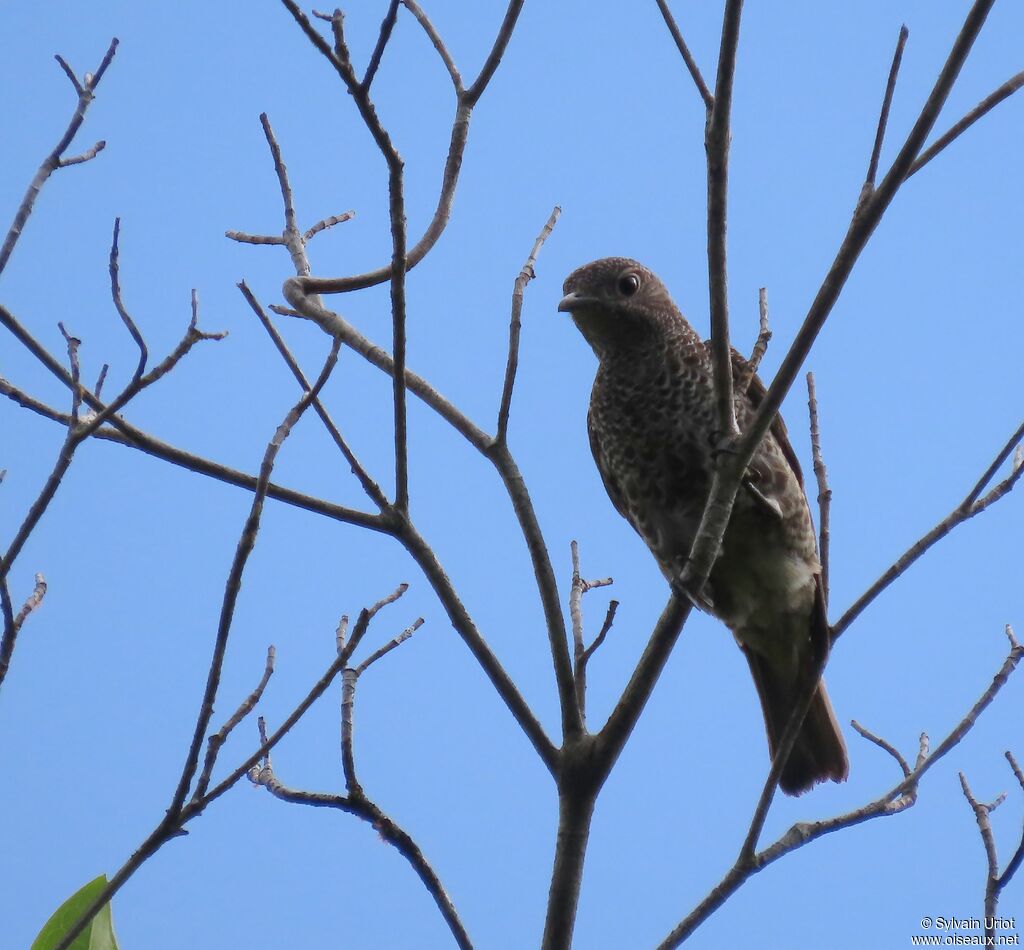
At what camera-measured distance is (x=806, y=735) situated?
5.28 m

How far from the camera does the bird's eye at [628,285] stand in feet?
17.5

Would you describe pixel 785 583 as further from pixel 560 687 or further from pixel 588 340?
pixel 560 687

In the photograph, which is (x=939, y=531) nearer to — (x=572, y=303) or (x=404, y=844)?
(x=404, y=844)

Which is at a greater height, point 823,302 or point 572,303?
point 572,303

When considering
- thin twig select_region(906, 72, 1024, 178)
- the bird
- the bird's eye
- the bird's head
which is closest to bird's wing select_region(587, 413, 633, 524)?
the bird

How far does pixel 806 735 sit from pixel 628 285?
6.68ft

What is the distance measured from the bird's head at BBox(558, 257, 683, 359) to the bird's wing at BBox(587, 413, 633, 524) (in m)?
0.33

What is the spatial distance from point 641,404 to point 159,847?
3.17 metres

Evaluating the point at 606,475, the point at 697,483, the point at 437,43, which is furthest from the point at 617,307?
the point at 437,43

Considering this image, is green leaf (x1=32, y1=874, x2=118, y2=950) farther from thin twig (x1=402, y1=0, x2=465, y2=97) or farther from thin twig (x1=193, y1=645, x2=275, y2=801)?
thin twig (x1=402, y1=0, x2=465, y2=97)

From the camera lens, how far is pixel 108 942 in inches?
103

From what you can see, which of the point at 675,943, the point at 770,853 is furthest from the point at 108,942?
the point at 770,853

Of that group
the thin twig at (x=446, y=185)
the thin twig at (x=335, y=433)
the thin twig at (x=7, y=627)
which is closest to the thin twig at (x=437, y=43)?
the thin twig at (x=446, y=185)

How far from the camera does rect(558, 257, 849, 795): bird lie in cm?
474
